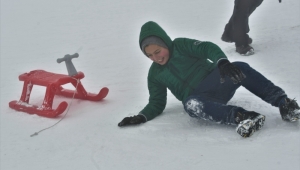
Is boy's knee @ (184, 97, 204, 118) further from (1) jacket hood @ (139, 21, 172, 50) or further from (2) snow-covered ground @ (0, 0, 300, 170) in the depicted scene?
(1) jacket hood @ (139, 21, 172, 50)

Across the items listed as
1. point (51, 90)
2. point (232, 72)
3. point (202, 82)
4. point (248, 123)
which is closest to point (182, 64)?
point (202, 82)

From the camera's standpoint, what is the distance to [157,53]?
2.75 m

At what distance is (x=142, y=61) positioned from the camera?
5055mm

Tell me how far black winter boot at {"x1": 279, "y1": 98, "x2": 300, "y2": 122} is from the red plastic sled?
176 centimetres

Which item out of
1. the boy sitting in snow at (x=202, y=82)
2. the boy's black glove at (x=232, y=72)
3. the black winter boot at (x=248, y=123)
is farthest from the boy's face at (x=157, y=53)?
the black winter boot at (x=248, y=123)

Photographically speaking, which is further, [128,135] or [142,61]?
[142,61]

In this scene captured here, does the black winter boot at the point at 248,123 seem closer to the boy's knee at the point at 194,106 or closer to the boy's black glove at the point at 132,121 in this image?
the boy's knee at the point at 194,106

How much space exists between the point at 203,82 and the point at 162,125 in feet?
1.40

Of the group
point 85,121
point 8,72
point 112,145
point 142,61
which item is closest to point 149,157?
point 112,145

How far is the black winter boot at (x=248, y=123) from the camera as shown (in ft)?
7.27

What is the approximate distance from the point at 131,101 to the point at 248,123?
60.5 inches

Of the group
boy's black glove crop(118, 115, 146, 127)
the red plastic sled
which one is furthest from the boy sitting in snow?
the red plastic sled

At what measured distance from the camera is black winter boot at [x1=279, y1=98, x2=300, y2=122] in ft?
7.40

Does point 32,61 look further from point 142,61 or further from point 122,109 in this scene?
point 122,109
